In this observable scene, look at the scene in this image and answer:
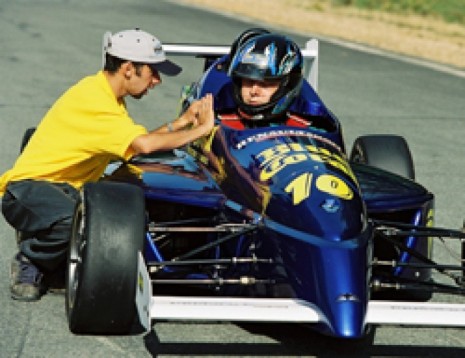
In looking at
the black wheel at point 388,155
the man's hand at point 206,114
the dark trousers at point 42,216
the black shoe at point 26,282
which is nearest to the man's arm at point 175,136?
the man's hand at point 206,114

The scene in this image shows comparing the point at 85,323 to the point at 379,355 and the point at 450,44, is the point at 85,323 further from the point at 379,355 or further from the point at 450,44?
the point at 450,44

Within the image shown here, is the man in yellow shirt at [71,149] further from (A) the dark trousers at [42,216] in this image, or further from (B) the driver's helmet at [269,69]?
(B) the driver's helmet at [269,69]

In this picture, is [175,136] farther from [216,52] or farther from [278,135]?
[216,52]

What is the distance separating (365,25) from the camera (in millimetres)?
24547

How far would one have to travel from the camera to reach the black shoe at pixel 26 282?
26.0ft

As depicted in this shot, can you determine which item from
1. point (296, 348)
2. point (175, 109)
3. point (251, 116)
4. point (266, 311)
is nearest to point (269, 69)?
point (251, 116)

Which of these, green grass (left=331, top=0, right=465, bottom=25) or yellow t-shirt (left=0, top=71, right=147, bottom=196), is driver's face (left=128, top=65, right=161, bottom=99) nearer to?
yellow t-shirt (left=0, top=71, right=147, bottom=196)

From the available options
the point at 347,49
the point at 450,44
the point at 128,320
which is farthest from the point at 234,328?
the point at 450,44

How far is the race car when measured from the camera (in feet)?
21.4

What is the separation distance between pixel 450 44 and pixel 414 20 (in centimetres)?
437

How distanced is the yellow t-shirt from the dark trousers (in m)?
0.10

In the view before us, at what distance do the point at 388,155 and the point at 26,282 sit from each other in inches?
105

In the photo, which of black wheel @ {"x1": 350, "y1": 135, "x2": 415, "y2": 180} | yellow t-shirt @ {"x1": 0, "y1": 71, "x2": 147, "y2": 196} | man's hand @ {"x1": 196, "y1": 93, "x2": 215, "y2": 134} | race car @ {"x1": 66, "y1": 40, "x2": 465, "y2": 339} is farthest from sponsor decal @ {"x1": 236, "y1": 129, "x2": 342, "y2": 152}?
black wheel @ {"x1": 350, "y1": 135, "x2": 415, "y2": 180}

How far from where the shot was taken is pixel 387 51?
20.8 meters
